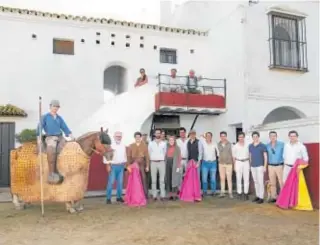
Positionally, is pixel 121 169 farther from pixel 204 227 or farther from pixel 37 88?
pixel 37 88

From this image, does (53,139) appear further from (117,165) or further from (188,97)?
(188,97)

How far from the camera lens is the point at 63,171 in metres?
7.78

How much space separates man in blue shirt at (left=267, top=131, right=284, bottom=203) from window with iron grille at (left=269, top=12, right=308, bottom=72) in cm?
573

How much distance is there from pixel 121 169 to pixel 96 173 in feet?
8.39

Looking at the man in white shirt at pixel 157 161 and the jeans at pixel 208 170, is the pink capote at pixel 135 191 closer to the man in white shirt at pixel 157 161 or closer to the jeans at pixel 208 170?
the man in white shirt at pixel 157 161

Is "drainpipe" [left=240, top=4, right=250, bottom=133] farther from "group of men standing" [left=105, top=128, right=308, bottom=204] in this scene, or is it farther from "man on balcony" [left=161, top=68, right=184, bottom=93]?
"group of men standing" [left=105, top=128, right=308, bottom=204]

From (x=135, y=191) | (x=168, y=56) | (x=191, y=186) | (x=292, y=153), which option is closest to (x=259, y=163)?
(x=292, y=153)

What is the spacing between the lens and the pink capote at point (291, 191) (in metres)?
8.25

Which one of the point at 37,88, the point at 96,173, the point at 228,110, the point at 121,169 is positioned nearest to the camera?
the point at 121,169

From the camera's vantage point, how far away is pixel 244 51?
44.9 ft

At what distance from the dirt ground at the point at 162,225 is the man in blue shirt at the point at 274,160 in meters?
0.62

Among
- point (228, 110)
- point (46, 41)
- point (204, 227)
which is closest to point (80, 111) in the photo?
point (46, 41)

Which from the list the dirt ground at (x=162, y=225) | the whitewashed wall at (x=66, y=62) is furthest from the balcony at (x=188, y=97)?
the dirt ground at (x=162, y=225)

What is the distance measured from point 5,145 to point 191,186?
6253 millimetres
